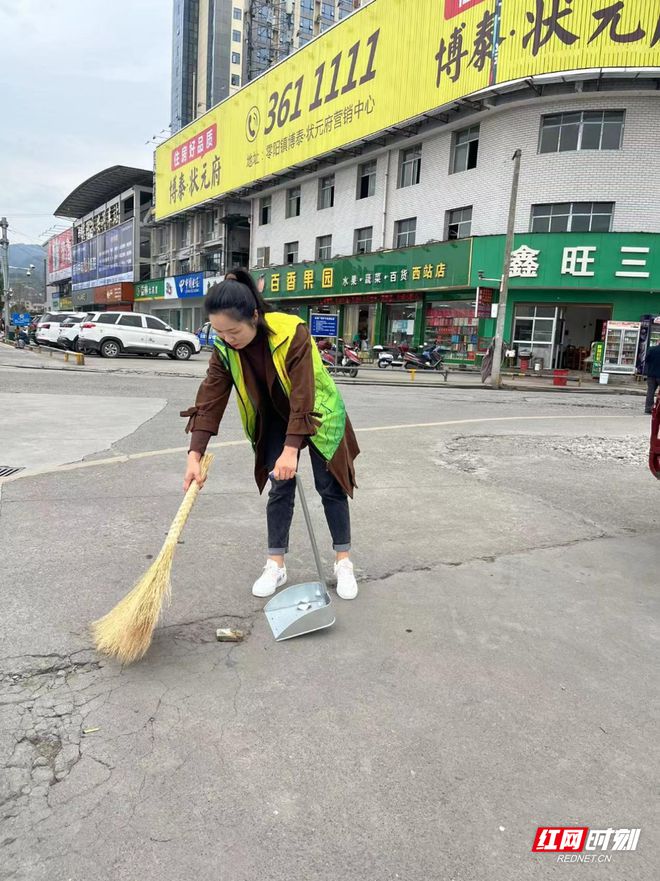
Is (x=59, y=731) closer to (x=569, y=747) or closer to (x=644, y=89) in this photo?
(x=569, y=747)

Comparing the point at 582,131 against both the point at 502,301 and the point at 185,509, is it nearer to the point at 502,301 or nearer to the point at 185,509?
the point at 502,301

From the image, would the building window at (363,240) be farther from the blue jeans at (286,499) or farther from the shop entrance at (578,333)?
the blue jeans at (286,499)

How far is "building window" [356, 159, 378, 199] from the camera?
94.1ft

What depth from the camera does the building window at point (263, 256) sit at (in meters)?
36.3

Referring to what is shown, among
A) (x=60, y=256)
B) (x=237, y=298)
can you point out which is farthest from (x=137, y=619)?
(x=60, y=256)

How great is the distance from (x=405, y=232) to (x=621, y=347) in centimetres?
1089

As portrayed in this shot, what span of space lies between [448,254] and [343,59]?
11665 mm

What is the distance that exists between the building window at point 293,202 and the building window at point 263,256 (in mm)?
2700

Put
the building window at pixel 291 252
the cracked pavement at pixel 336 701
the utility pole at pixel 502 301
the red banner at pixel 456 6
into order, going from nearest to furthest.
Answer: the cracked pavement at pixel 336 701 → the utility pole at pixel 502 301 → the red banner at pixel 456 6 → the building window at pixel 291 252

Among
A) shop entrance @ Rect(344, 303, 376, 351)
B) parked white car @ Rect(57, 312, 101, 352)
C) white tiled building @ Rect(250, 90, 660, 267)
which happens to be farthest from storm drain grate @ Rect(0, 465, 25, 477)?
shop entrance @ Rect(344, 303, 376, 351)

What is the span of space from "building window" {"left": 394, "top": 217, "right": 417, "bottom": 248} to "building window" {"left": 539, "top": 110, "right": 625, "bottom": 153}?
6291mm

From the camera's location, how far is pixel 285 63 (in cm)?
3142

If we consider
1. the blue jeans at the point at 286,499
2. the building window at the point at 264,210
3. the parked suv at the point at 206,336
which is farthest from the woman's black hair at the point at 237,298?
the building window at the point at 264,210

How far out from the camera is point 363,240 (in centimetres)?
2922
